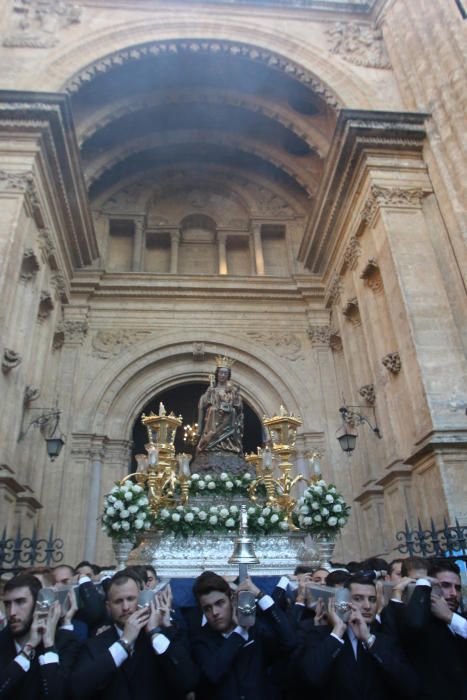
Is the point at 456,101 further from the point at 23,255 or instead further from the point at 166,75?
the point at 23,255

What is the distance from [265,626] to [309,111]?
16582mm

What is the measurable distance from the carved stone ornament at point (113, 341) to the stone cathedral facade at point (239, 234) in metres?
0.07

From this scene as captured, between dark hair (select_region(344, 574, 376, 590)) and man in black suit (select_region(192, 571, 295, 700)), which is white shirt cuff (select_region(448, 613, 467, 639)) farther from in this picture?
man in black suit (select_region(192, 571, 295, 700))

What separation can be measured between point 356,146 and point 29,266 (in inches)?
330

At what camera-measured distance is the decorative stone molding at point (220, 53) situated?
14.8 meters

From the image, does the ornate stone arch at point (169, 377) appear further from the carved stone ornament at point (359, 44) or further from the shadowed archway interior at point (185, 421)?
the carved stone ornament at point (359, 44)

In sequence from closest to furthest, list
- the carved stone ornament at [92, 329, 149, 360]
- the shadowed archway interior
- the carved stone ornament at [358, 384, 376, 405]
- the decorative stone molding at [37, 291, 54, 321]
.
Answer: the carved stone ornament at [358, 384, 376, 405] → the decorative stone molding at [37, 291, 54, 321] → the carved stone ornament at [92, 329, 149, 360] → the shadowed archway interior

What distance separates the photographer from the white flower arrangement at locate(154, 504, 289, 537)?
7477mm

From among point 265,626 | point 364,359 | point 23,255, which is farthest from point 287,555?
point 23,255

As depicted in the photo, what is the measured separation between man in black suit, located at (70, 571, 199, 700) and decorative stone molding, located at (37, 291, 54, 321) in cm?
1181

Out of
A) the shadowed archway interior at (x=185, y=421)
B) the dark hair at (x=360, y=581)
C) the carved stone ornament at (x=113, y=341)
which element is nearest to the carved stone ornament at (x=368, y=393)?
the shadowed archway interior at (x=185, y=421)

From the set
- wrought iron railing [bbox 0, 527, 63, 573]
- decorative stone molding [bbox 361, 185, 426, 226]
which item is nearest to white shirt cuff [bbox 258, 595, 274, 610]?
wrought iron railing [bbox 0, 527, 63, 573]

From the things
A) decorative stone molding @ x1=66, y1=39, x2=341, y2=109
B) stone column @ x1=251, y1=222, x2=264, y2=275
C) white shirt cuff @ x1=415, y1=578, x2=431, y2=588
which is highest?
decorative stone molding @ x1=66, y1=39, x2=341, y2=109

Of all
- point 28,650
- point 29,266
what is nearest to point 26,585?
point 28,650
